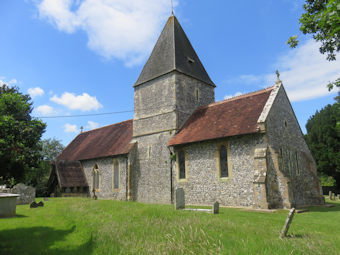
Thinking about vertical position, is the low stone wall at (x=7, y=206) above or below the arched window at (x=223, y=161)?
below

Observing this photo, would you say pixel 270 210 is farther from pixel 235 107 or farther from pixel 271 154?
pixel 235 107

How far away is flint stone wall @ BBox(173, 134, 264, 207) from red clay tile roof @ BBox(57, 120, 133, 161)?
21.1 ft

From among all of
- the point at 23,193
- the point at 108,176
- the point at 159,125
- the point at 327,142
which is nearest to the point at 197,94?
the point at 159,125

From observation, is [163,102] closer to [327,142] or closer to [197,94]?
[197,94]

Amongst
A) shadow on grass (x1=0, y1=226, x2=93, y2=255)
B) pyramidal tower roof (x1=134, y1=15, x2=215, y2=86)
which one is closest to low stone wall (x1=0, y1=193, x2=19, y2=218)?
shadow on grass (x1=0, y1=226, x2=93, y2=255)

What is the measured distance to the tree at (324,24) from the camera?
4.86 meters

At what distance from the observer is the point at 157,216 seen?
9844mm

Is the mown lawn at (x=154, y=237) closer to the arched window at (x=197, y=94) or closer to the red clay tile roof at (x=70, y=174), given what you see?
the arched window at (x=197, y=94)

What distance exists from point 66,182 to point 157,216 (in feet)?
53.8

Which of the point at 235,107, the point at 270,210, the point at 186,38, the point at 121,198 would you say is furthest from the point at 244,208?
the point at 186,38

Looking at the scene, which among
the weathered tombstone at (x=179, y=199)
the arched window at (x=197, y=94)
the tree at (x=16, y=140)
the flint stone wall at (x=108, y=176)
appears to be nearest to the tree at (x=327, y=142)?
the arched window at (x=197, y=94)

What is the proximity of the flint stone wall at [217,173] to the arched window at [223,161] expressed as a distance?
257 millimetres

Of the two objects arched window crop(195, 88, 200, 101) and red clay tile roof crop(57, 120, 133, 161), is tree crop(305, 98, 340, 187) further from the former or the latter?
red clay tile roof crop(57, 120, 133, 161)

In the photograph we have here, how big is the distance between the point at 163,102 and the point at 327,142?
2446 cm
